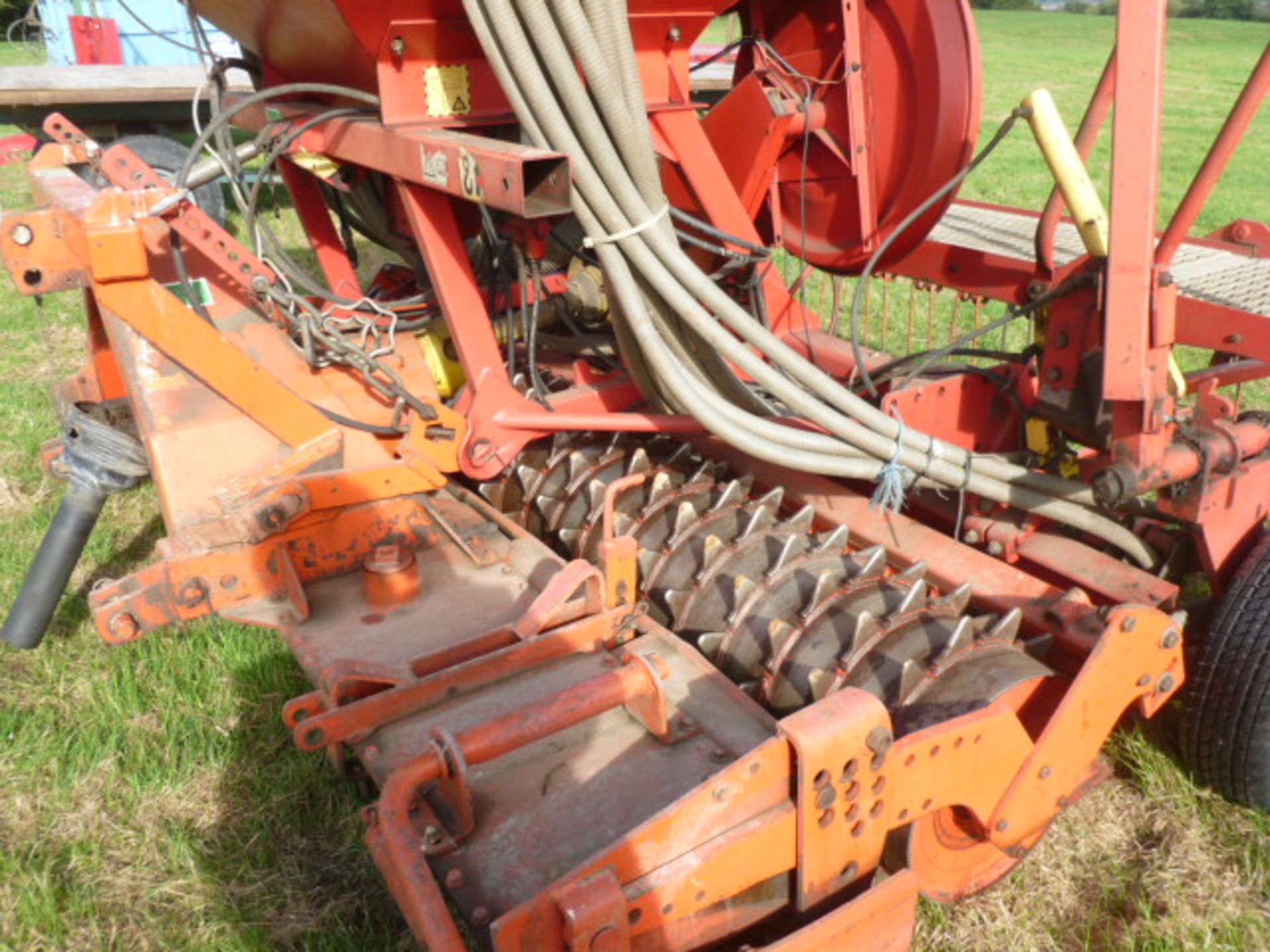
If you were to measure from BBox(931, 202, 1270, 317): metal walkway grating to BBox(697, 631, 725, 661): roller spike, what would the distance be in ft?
4.74

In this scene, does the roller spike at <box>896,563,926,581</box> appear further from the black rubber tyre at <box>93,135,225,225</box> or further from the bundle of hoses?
the black rubber tyre at <box>93,135,225,225</box>

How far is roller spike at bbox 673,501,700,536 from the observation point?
2.40 metres

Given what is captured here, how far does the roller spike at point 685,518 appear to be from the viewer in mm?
A: 2402

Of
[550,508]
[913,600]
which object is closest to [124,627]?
[550,508]

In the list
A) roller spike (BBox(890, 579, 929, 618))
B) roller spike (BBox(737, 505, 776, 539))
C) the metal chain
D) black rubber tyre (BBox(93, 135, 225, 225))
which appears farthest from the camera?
black rubber tyre (BBox(93, 135, 225, 225))

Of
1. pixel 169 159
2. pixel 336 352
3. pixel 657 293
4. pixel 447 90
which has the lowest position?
pixel 336 352

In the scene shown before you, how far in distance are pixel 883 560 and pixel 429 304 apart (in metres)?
1.65

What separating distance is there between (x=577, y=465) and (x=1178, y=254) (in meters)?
2.08

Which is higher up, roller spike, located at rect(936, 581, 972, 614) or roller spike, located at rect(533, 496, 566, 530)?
roller spike, located at rect(936, 581, 972, 614)

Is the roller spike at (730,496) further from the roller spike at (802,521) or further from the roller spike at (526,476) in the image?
the roller spike at (526,476)

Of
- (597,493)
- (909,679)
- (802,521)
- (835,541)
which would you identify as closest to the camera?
(909,679)

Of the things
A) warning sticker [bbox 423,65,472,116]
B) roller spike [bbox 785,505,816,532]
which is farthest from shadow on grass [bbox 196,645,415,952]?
warning sticker [bbox 423,65,472,116]

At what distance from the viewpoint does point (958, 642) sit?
6.23 feet

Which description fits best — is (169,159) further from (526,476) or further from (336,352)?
(526,476)
